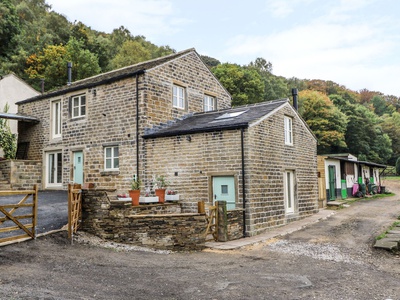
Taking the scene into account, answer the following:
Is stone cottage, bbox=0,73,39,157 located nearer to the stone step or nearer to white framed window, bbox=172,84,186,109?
white framed window, bbox=172,84,186,109

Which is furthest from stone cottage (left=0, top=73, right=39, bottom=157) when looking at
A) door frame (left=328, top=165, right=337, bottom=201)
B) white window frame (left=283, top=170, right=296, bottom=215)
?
door frame (left=328, top=165, right=337, bottom=201)

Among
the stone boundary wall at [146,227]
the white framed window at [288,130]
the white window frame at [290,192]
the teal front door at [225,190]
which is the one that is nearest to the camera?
the stone boundary wall at [146,227]

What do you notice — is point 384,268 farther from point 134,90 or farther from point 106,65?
point 106,65

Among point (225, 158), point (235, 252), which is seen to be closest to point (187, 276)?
point (235, 252)

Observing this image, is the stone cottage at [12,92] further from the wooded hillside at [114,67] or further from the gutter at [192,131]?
the gutter at [192,131]

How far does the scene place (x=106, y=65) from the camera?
43.2 m

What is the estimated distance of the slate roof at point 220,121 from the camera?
41.9 feet

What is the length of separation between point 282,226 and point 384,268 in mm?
6224

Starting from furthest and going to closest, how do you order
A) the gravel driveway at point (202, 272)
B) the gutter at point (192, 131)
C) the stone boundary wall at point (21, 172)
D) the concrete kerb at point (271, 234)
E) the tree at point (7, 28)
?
1. the tree at point (7, 28)
2. the stone boundary wall at point (21, 172)
3. the gutter at point (192, 131)
4. the concrete kerb at point (271, 234)
5. the gravel driveway at point (202, 272)

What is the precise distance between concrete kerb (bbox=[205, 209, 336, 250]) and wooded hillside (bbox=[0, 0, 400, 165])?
2510cm

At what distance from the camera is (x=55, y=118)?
64.0 feet

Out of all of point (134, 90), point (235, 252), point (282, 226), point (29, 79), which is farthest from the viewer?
point (29, 79)

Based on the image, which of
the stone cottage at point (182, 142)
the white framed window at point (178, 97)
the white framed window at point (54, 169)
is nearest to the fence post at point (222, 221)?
the stone cottage at point (182, 142)

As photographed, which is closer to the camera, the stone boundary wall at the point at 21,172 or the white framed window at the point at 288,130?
the white framed window at the point at 288,130
